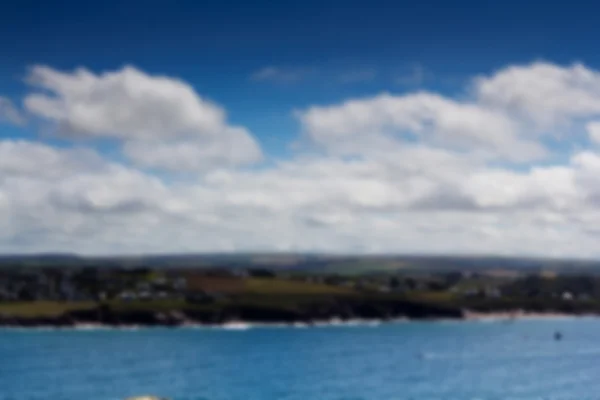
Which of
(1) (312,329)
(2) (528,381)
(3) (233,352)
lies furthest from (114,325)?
(2) (528,381)

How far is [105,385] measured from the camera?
101 m

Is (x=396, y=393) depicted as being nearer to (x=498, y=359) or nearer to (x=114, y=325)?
(x=498, y=359)

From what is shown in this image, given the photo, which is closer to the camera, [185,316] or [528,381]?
[528,381]

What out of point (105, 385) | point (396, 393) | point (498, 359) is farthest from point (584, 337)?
point (105, 385)

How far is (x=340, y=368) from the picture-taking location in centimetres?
12138

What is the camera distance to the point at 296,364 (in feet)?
413

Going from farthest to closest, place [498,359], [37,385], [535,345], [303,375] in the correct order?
[535,345], [498,359], [303,375], [37,385]

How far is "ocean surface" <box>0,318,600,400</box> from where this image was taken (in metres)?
96.2

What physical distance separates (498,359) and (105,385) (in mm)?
59433

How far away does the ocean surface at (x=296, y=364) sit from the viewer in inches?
3789

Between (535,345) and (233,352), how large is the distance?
2082 inches

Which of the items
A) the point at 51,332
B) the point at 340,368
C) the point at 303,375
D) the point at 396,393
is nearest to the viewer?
the point at 396,393

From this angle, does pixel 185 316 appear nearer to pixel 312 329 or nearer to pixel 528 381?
pixel 312 329

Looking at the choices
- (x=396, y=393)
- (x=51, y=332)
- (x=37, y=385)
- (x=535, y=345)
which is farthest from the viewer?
(x=51, y=332)
